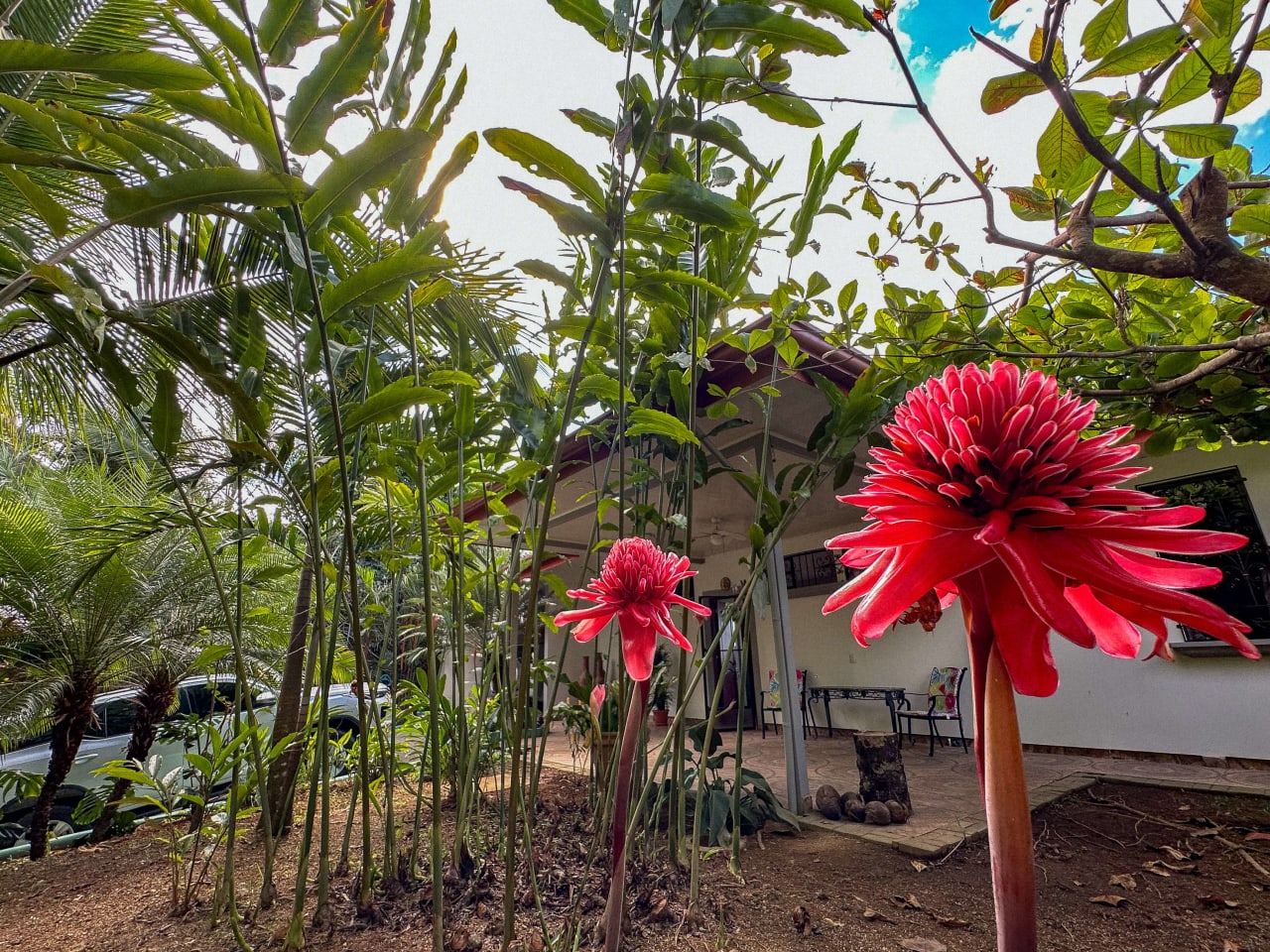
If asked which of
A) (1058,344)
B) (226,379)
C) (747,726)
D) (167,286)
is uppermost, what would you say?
(167,286)

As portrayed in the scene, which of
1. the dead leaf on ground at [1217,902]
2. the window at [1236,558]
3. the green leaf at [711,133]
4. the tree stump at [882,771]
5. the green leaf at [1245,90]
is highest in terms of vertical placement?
the green leaf at [1245,90]

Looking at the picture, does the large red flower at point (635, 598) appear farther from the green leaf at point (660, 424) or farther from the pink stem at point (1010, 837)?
the pink stem at point (1010, 837)

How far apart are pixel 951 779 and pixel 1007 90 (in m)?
4.98

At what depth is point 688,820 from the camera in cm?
331

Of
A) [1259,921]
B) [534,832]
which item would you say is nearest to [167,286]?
[534,832]

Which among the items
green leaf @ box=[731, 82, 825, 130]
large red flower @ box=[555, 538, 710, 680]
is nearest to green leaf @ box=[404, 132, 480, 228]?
green leaf @ box=[731, 82, 825, 130]

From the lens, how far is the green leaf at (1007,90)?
4.33ft

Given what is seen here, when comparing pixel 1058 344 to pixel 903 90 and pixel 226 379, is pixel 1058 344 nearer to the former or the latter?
pixel 903 90

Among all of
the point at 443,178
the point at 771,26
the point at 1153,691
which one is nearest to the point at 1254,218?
the point at 771,26

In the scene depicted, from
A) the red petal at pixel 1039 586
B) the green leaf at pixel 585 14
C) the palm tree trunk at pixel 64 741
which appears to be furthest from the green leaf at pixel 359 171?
the palm tree trunk at pixel 64 741

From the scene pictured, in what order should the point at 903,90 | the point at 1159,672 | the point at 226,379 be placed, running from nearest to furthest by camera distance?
the point at 903,90 → the point at 226,379 → the point at 1159,672

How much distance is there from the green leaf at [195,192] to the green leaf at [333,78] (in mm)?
214

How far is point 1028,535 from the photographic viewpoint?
1.58ft

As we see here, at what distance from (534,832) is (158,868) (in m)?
2.08
